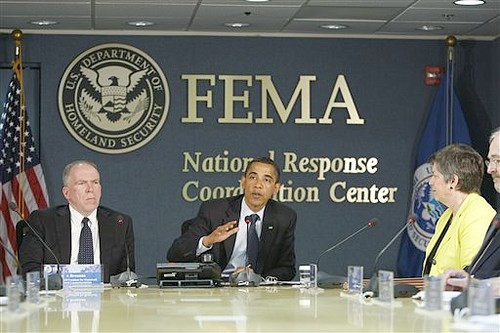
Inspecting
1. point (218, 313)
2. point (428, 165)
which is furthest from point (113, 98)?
point (218, 313)

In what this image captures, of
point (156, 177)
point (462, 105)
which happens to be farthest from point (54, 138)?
point (462, 105)

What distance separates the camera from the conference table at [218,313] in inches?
159

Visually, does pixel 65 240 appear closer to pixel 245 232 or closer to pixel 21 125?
pixel 245 232

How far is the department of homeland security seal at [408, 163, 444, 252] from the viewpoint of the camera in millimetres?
9852

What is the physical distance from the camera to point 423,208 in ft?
32.4

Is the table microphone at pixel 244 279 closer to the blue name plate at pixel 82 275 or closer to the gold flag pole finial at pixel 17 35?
the blue name plate at pixel 82 275

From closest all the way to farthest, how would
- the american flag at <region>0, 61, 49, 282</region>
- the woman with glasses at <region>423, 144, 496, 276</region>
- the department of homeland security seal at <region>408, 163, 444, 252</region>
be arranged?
the woman with glasses at <region>423, 144, 496, 276</region> < the american flag at <region>0, 61, 49, 282</region> < the department of homeland security seal at <region>408, 163, 444, 252</region>

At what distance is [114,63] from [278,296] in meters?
4.66

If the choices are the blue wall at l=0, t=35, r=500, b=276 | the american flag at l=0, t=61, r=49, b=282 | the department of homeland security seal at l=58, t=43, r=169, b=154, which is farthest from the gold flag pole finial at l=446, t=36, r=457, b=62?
the american flag at l=0, t=61, r=49, b=282

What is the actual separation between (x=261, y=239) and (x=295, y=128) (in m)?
2.73

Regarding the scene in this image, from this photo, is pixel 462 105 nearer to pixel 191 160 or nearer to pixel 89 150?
pixel 191 160

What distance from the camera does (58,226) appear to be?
6.75m

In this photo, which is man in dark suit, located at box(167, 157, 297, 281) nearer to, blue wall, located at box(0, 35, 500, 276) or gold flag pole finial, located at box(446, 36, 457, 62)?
blue wall, located at box(0, 35, 500, 276)

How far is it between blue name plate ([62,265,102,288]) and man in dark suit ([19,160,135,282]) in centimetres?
44
